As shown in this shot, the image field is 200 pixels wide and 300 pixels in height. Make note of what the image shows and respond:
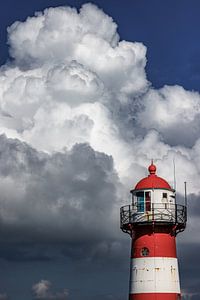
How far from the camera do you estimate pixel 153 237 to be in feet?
195

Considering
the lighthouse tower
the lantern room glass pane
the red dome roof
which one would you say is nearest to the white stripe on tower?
the lighthouse tower

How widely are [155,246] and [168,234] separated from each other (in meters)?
1.54

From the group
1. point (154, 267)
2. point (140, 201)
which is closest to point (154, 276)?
point (154, 267)

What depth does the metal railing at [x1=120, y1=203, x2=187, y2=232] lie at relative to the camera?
5919 centimetres

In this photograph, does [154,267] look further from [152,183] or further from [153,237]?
[152,183]

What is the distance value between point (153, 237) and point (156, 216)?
163 centimetres

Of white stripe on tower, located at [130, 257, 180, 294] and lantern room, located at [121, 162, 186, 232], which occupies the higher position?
lantern room, located at [121, 162, 186, 232]

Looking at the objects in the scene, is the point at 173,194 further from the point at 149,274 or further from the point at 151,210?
the point at 149,274

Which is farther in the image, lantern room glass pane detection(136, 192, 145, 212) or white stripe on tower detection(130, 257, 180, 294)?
lantern room glass pane detection(136, 192, 145, 212)

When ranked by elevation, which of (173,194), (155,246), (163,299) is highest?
(173,194)

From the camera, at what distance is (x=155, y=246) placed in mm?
59094

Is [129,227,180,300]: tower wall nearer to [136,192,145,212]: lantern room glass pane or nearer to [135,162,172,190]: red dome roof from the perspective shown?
[136,192,145,212]: lantern room glass pane

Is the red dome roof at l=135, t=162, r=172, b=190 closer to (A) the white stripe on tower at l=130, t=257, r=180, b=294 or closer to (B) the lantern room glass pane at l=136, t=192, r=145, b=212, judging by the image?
(B) the lantern room glass pane at l=136, t=192, r=145, b=212

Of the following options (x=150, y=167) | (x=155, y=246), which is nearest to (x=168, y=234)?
(x=155, y=246)
